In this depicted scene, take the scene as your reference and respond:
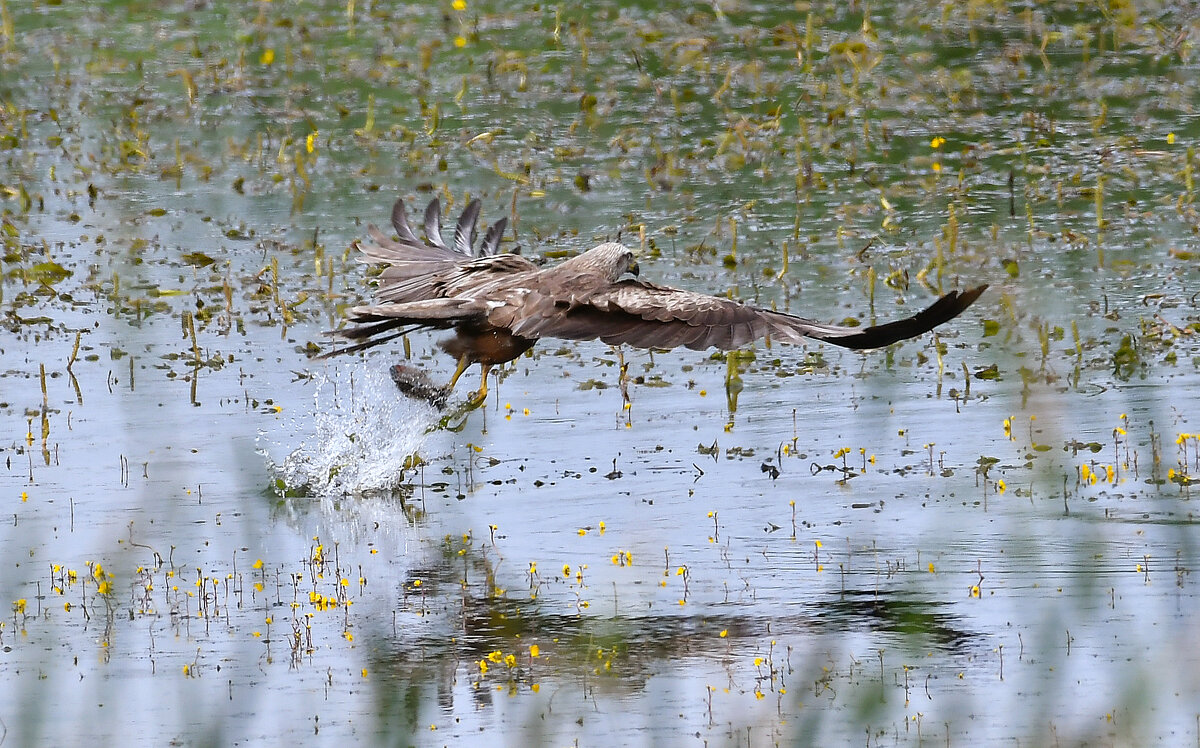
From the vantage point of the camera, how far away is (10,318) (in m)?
12.6

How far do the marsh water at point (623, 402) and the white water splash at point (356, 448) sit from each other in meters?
0.02

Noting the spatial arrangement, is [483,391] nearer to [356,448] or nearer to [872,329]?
[356,448]

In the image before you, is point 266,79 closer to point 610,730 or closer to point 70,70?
point 70,70

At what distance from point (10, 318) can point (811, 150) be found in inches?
241

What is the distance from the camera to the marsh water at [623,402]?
271 inches

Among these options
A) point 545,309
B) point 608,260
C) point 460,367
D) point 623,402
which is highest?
point 608,260

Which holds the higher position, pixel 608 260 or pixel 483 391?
pixel 608 260

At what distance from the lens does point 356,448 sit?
991 centimetres

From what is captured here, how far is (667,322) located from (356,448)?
2163 millimetres

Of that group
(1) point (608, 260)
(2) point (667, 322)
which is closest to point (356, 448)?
(1) point (608, 260)

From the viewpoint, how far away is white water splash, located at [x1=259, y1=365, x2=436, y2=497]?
973cm

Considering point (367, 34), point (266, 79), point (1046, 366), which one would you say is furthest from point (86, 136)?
point (1046, 366)

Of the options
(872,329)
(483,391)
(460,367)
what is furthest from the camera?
(483,391)

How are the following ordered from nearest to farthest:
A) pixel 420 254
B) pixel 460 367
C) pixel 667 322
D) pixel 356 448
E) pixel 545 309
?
pixel 667 322
pixel 545 309
pixel 460 367
pixel 356 448
pixel 420 254
